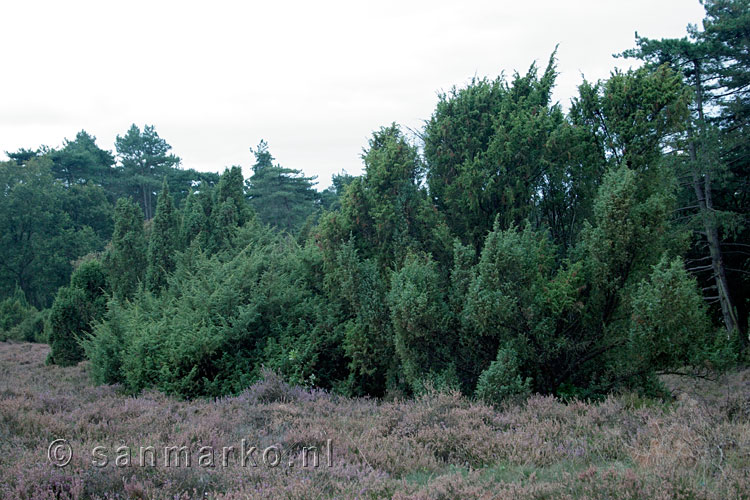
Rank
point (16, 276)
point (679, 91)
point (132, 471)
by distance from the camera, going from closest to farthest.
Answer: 1. point (132, 471)
2. point (679, 91)
3. point (16, 276)

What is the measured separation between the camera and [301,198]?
42562 millimetres

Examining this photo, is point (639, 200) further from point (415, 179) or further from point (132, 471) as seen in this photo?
point (132, 471)

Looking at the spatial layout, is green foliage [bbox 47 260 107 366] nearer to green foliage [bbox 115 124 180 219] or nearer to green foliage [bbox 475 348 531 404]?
green foliage [bbox 475 348 531 404]

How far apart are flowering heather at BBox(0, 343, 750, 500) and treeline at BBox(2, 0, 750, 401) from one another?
1.37 m

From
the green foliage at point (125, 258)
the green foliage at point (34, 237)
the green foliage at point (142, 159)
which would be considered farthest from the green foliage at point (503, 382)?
the green foliage at point (142, 159)

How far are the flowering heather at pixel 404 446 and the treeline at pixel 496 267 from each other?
53.8 inches

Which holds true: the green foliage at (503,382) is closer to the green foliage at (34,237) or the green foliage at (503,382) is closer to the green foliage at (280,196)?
the green foliage at (280,196)

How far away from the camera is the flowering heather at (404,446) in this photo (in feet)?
→ 12.5

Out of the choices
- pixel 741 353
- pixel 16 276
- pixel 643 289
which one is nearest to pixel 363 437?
pixel 643 289

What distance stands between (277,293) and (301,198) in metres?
31.9

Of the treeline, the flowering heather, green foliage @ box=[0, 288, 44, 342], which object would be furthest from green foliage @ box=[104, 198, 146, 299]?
green foliage @ box=[0, 288, 44, 342]

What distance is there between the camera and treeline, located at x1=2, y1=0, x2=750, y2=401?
7.74m

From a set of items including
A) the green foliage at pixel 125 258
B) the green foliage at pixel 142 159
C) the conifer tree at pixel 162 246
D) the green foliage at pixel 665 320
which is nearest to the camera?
the green foliage at pixel 665 320

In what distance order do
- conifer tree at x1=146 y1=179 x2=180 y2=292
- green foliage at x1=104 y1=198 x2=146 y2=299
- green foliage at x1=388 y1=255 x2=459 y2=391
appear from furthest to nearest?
green foliage at x1=104 y1=198 x2=146 y2=299 < conifer tree at x1=146 y1=179 x2=180 y2=292 < green foliage at x1=388 y1=255 x2=459 y2=391
